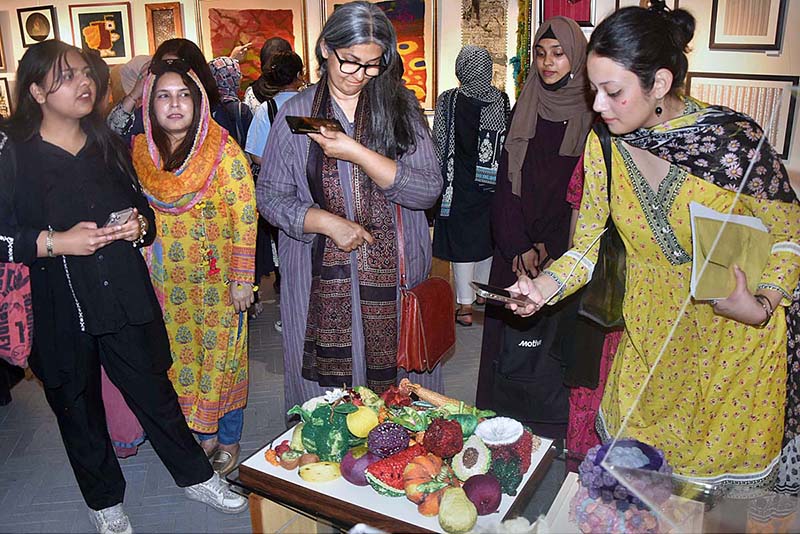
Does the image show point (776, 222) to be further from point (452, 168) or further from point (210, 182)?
point (452, 168)

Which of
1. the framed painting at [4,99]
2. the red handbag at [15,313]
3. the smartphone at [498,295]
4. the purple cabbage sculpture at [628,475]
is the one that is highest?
the framed painting at [4,99]

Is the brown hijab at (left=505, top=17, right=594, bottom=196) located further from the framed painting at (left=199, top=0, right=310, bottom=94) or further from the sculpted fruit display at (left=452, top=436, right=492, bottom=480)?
the framed painting at (left=199, top=0, right=310, bottom=94)

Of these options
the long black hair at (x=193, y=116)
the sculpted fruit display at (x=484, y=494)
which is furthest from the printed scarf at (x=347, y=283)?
the sculpted fruit display at (x=484, y=494)

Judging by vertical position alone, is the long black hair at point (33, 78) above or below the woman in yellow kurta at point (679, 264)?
above

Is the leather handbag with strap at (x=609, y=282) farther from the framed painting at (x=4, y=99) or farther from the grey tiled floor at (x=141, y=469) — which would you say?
the framed painting at (x=4, y=99)

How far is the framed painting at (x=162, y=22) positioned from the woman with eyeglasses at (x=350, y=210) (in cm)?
450

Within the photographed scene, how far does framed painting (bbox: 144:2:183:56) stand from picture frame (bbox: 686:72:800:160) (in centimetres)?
530

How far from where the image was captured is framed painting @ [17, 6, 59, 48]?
579 cm

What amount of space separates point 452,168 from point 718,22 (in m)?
2.17

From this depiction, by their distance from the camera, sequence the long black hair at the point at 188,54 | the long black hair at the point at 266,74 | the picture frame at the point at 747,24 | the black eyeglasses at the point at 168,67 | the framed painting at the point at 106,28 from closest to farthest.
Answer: the picture frame at the point at 747,24
the black eyeglasses at the point at 168,67
the long black hair at the point at 188,54
the long black hair at the point at 266,74
the framed painting at the point at 106,28

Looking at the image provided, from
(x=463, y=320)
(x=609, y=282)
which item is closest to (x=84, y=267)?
(x=609, y=282)

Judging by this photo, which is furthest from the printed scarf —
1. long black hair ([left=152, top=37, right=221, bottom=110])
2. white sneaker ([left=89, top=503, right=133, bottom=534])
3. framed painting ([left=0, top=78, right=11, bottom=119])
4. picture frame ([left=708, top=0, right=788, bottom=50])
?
framed painting ([left=0, top=78, right=11, bottom=119])

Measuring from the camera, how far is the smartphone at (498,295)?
7.13 ft

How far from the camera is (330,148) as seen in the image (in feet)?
8.49
